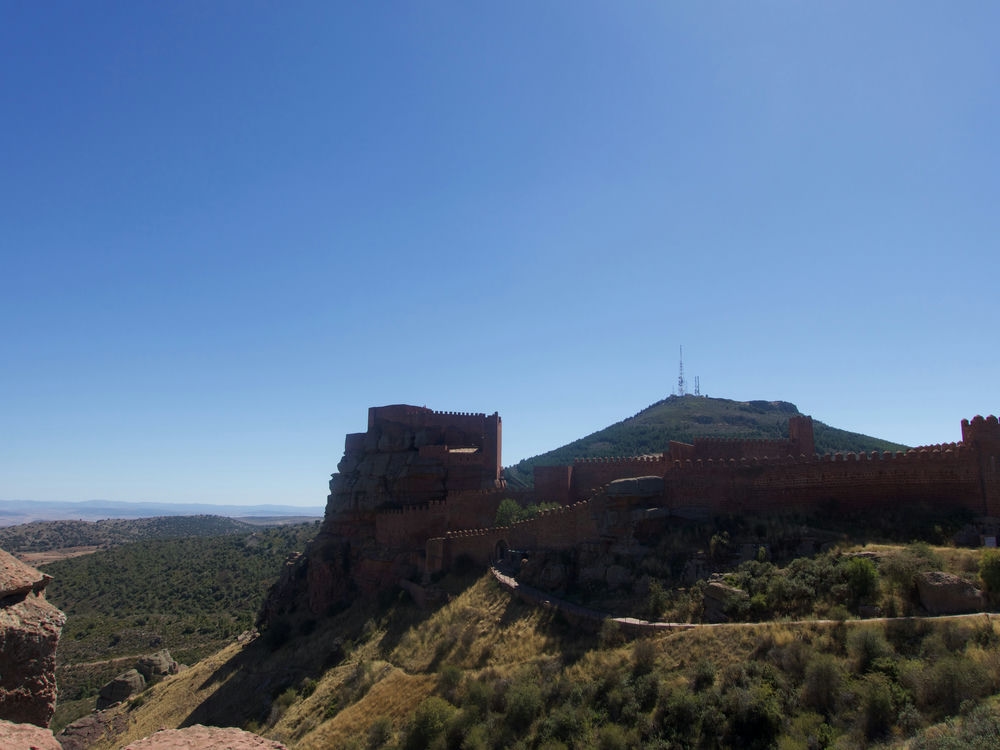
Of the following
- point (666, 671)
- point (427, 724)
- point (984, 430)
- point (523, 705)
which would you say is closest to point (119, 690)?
point (427, 724)

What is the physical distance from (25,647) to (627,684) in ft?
44.1

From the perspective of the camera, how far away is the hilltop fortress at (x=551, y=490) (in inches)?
829

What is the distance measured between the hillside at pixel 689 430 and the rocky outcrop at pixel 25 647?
56308mm

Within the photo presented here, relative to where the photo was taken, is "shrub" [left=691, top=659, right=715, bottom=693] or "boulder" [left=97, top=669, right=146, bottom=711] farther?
"boulder" [left=97, top=669, right=146, bottom=711]

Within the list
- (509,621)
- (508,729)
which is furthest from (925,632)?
(509,621)

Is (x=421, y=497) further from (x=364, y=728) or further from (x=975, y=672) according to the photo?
(x=975, y=672)

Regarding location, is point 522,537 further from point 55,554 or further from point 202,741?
point 55,554

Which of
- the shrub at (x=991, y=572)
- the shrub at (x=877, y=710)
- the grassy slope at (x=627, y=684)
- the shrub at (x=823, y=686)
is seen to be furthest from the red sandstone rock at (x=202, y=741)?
the shrub at (x=991, y=572)

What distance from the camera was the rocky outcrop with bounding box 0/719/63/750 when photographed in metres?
4.17

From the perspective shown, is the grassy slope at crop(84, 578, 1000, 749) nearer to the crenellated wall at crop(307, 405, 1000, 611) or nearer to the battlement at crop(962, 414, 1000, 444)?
the crenellated wall at crop(307, 405, 1000, 611)

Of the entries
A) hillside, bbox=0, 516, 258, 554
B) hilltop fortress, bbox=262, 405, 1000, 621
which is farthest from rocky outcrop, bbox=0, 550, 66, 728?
hillside, bbox=0, 516, 258, 554

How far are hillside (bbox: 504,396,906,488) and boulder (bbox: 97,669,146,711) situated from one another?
32868 mm

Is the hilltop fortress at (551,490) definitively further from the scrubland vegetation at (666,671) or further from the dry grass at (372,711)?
the dry grass at (372,711)

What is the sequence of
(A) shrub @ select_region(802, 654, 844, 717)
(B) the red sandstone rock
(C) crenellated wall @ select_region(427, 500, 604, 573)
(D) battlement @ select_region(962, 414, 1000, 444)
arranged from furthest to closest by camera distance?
(C) crenellated wall @ select_region(427, 500, 604, 573) < (D) battlement @ select_region(962, 414, 1000, 444) < (A) shrub @ select_region(802, 654, 844, 717) < (B) the red sandstone rock
